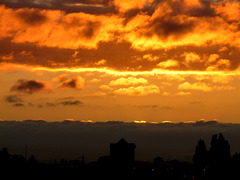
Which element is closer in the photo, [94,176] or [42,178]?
[42,178]

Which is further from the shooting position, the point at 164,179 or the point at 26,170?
the point at 164,179

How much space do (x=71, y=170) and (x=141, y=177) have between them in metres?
32.0

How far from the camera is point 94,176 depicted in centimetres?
17788

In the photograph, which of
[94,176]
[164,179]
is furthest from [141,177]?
[94,176]

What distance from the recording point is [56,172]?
6727 inches

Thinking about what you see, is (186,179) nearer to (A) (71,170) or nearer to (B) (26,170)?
(A) (71,170)

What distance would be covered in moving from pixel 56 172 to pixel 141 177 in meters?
38.4

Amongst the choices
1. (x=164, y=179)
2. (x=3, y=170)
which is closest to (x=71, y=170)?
(x=3, y=170)

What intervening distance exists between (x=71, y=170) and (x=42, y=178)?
13.2m

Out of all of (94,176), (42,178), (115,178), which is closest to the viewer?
(42,178)

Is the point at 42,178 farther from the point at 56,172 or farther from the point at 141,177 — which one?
the point at 141,177

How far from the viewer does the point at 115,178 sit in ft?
642

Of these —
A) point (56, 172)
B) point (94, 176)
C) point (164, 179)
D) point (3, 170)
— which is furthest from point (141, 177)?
point (3, 170)

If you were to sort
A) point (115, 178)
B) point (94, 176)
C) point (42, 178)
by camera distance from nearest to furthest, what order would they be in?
1. point (42, 178)
2. point (94, 176)
3. point (115, 178)
